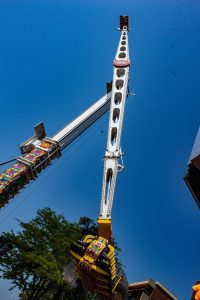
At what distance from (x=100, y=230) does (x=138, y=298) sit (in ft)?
30.6

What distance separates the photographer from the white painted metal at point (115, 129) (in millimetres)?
19119

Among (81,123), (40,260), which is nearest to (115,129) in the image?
(81,123)

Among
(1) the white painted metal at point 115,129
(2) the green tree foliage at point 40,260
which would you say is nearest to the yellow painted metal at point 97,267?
(1) the white painted metal at point 115,129

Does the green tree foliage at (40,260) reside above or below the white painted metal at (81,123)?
below

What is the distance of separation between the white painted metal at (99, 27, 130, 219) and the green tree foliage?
642 cm

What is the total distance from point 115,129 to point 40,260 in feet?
34.6

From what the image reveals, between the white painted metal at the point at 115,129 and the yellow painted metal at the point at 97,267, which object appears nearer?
the yellow painted metal at the point at 97,267

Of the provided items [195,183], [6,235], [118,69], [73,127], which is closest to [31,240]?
[6,235]

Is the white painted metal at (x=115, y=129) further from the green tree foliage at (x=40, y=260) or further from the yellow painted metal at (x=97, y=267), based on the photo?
the green tree foliage at (x=40, y=260)

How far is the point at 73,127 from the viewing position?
2911 centimetres

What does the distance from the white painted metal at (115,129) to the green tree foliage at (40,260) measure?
21.1ft

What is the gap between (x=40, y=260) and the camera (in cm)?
2130

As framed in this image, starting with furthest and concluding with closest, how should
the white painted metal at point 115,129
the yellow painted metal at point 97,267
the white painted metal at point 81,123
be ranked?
the white painted metal at point 81,123
the white painted metal at point 115,129
the yellow painted metal at point 97,267

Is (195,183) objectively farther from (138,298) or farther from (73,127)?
(73,127)
